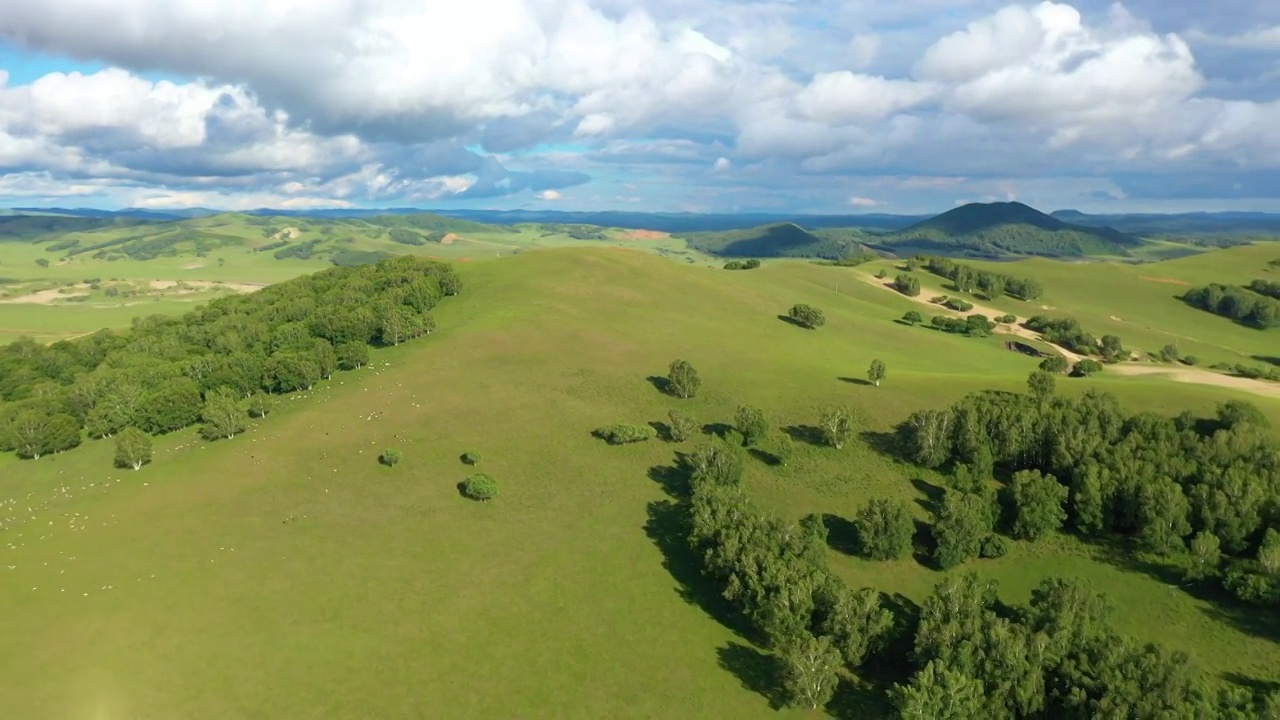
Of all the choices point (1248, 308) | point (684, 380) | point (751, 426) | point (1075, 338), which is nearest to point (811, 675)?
point (751, 426)

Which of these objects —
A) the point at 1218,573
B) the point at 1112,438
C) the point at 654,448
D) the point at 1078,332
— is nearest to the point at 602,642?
the point at 654,448

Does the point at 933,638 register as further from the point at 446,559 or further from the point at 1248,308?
the point at 1248,308

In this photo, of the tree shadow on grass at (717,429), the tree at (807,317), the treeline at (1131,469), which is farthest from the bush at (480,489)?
the tree at (807,317)

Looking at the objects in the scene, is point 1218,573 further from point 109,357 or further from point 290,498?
point 109,357

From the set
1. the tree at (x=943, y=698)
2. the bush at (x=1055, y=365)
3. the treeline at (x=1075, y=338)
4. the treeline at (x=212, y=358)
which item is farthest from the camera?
the treeline at (x=1075, y=338)

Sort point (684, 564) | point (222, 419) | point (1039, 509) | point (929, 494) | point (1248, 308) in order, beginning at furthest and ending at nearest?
point (1248, 308) < point (222, 419) < point (929, 494) < point (1039, 509) < point (684, 564)

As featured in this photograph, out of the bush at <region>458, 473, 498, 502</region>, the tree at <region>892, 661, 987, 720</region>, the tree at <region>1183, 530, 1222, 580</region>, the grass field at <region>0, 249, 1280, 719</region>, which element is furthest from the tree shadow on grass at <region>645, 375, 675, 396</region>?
the tree at <region>1183, 530, 1222, 580</region>

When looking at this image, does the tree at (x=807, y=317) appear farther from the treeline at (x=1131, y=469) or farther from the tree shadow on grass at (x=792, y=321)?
the treeline at (x=1131, y=469)
